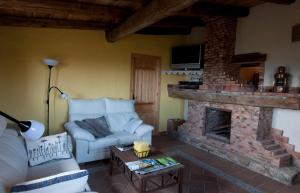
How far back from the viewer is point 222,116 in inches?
190

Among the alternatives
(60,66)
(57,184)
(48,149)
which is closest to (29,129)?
(57,184)

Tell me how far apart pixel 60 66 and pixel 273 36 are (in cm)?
377

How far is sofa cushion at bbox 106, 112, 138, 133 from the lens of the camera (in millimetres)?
4119

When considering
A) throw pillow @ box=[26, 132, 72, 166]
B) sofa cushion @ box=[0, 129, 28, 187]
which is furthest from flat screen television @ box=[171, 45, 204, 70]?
sofa cushion @ box=[0, 129, 28, 187]

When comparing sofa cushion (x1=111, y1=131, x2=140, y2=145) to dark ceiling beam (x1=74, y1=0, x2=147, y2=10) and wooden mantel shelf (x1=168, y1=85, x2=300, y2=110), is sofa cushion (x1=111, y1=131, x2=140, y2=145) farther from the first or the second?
dark ceiling beam (x1=74, y1=0, x2=147, y2=10)

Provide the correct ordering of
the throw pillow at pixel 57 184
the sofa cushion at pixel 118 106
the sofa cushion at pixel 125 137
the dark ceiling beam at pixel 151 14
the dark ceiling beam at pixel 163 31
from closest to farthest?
1. the throw pillow at pixel 57 184
2. the dark ceiling beam at pixel 151 14
3. the sofa cushion at pixel 125 137
4. the sofa cushion at pixel 118 106
5. the dark ceiling beam at pixel 163 31

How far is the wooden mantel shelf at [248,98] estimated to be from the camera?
10.2 ft

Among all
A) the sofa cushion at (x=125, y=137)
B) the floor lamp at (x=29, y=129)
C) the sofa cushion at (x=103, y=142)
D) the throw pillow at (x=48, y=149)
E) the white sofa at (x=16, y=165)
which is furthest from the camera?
the sofa cushion at (x=125, y=137)

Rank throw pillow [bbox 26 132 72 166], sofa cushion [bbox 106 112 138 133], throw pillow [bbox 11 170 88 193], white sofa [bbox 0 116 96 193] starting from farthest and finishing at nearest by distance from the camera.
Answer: sofa cushion [bbox 106 112 138 133], throw pillow [bbox 26 132 72 166], white sofa [bbox 0 116 96 193], throw pillow [bbox 11 170 88 193]

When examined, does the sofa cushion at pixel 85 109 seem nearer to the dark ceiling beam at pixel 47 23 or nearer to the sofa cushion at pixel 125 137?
the sofa cushion at pixel 125 137

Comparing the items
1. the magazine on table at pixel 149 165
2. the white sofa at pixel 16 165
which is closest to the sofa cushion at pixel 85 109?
the white sofa at pixel 16 165

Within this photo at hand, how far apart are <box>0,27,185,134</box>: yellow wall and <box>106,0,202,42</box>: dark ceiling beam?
86 centimetres

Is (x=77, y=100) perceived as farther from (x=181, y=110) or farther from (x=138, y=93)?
(x=181, y=110)

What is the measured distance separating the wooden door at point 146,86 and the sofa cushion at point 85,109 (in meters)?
0.98
